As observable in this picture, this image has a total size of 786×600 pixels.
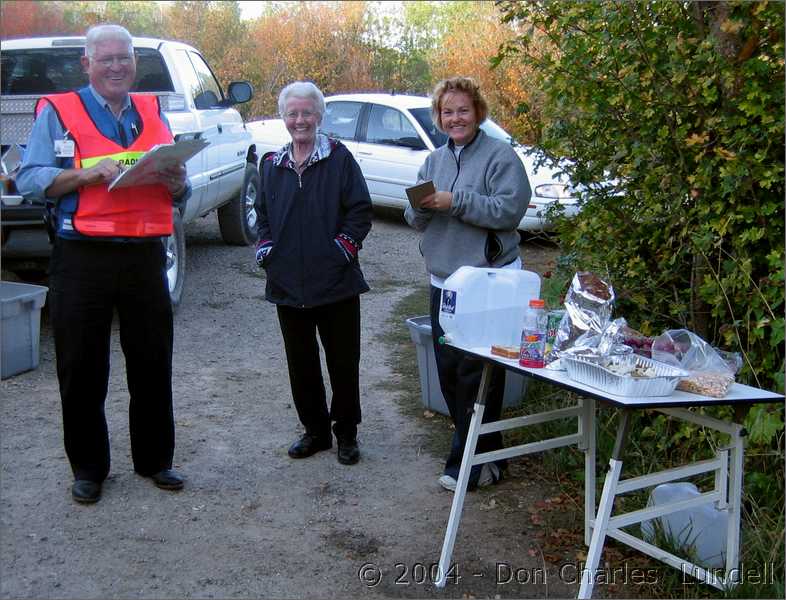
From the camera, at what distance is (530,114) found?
605 centimetres

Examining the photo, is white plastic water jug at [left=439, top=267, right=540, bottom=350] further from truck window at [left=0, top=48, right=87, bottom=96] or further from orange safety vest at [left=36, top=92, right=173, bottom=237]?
truck window at [left=0, top=48, right=87, bottom=96]

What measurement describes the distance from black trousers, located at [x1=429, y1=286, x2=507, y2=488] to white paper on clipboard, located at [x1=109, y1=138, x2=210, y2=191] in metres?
1.38

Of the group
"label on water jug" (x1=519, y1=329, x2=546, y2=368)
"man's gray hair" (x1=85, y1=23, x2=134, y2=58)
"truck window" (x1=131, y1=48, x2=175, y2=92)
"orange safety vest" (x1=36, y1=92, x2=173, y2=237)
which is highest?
"man's gray hair" (x1=85, y1=23, x2=134, y2=58)

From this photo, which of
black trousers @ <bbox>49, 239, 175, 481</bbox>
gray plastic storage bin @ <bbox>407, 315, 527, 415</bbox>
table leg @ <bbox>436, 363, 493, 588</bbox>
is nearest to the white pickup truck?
gray plastic storage bin @ <bbox>407, 315, 527, 415</bbox>

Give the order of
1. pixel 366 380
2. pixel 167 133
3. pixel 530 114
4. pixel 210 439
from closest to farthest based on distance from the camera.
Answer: pixel 167 133 → pixel 210 439 → pixel 530 114 → pixel 366 380

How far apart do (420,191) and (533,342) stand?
1.09 m

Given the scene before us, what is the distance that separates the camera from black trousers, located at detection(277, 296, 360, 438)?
5.07 m

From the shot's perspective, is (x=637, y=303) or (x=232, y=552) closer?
(x=232, y=552)

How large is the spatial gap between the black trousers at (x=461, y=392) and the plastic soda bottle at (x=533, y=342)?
0.99 metres

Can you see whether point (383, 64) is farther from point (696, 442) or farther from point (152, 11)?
point (696, 442)

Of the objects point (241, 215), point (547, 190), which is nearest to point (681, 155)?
point (547, 190)

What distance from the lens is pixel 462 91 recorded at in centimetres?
460

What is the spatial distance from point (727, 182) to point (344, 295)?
1.91 m

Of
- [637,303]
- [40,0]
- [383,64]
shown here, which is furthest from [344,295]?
[40,0]
